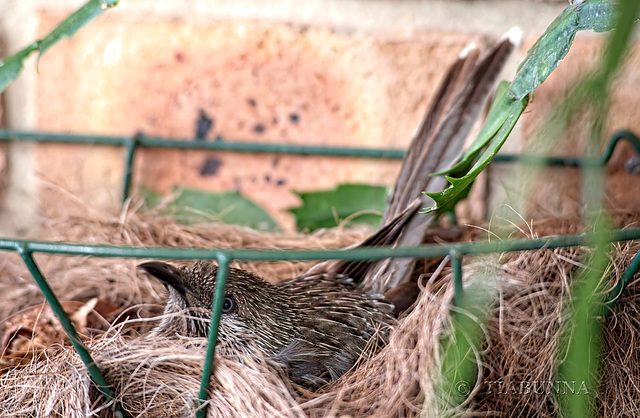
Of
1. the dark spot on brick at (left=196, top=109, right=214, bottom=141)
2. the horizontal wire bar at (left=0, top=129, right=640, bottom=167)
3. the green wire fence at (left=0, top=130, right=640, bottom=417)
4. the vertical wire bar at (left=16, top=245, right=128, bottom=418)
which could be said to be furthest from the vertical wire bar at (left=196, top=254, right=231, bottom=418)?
the dark spot on brick at (left=196, top=109, right=214, bottom=141)

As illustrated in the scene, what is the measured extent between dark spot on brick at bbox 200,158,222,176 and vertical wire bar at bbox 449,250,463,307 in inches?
41.3

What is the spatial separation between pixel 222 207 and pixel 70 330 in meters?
0.91

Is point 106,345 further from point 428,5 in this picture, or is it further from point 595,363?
point 428,5

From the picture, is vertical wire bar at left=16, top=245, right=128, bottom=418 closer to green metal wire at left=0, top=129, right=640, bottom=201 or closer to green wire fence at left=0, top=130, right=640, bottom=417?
green wire fence at left=0, top=130, right=640, bottom=417

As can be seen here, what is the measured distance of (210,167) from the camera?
5.72ft

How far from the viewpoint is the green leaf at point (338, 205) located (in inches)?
67.4

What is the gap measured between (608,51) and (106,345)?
2.84 ft

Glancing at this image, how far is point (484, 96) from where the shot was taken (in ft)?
4.36

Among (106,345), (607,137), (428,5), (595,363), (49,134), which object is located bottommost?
(106,345)

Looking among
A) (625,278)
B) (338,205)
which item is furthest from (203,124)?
(625,278)

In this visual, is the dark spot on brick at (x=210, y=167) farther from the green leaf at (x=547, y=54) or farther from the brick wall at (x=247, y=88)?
the green leaf at (x=547, y=54)

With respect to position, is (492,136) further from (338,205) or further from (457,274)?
(338,205)

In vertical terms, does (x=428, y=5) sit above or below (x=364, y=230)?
above

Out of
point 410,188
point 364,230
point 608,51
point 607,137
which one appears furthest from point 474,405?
point 607,137
